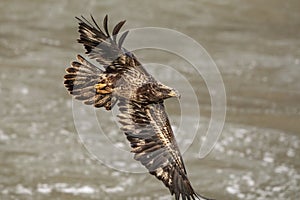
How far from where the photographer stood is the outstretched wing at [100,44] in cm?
346

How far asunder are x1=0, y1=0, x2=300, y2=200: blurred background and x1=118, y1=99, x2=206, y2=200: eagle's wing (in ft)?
12.1

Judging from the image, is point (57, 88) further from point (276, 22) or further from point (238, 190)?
point (276, 22)

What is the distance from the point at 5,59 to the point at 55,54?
63cm

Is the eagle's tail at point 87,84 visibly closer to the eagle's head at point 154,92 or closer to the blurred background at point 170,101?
the eagle's head at point 154,92

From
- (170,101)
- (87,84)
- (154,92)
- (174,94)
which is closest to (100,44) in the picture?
(87,84)

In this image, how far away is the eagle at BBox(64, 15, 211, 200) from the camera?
11.2 ft

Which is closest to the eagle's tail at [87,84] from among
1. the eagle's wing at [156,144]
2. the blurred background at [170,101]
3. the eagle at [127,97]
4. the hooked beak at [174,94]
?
the eagle at [127,97]

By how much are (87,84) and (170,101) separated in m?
5.63

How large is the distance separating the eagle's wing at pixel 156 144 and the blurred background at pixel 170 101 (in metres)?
3.68

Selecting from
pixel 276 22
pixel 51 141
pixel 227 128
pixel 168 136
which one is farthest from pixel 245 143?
pixel 168 136

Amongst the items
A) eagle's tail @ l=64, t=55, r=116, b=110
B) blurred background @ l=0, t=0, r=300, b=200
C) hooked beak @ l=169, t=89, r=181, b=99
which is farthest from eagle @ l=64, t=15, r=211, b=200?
blurred background @ l=0, t=0, r=300, b=200

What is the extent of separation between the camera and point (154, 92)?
332 cm

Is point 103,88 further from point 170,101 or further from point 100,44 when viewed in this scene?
point 170,101

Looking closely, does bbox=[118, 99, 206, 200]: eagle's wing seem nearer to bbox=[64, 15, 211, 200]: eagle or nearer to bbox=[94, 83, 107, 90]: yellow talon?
bbox=[64, 15, 211, 200]: eagle
